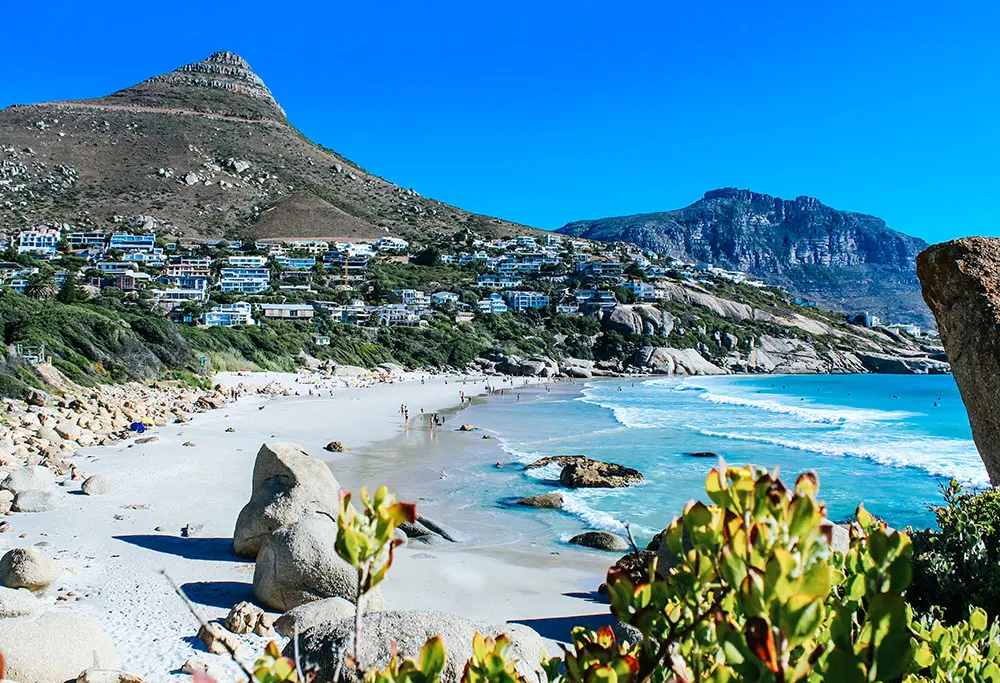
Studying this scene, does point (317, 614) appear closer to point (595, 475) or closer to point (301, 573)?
point (301, 573)

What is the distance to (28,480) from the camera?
1142 cm

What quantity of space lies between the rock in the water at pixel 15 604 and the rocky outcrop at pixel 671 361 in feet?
258

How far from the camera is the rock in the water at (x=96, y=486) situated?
1214cm

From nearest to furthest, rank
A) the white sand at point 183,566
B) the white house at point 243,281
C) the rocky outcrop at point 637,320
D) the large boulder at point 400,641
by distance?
the large boulder at point 400,641 → the white sand at point 183,566 → the white house at point 243,281 → the rocky outcrop at point 637,320

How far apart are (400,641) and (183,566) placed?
16.6 feet

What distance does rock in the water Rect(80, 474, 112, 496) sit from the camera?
1214 centimetres

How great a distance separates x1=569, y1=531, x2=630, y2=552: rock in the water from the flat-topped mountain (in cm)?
10790

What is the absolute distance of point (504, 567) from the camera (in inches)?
409

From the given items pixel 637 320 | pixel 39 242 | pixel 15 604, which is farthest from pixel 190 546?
pixel 39 242

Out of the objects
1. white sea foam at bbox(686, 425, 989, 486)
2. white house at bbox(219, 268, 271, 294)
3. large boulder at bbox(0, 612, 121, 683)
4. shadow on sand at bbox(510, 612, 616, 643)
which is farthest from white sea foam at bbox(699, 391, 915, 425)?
white house at bbox(219, 268, 271, 294)

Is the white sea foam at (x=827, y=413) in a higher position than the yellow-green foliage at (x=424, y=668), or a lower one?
lower

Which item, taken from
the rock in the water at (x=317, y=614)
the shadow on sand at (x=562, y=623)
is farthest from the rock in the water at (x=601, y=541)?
the rock in the water at (x=317, y=614)

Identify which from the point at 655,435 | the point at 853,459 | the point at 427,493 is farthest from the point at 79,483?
the point at 853,459

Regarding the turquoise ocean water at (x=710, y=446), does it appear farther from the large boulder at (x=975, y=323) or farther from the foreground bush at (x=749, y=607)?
the foreground bush at (x=749, y=607)
